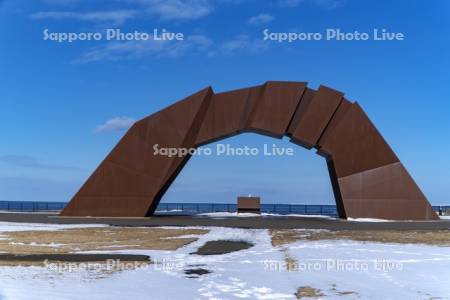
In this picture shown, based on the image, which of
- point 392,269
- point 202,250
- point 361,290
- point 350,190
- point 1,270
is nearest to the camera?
point 361,290

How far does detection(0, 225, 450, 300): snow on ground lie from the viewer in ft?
24.0

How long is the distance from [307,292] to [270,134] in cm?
2081

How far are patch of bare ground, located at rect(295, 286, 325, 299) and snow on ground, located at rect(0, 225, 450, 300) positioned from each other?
106 mm

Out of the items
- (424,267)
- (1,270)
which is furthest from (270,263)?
(1,270)

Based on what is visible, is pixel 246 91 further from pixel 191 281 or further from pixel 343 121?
pixel 191 281

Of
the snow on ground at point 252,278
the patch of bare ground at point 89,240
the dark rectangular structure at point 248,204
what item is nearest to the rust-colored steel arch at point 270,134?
the patch of bare ground at point 89,240

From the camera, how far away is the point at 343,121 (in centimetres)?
2755

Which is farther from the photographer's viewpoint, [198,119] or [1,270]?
[198,119]

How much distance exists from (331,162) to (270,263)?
18.7 meters

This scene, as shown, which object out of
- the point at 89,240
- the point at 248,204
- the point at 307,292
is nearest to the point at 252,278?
the point at 307,292

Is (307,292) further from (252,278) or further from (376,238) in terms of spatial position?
(376,238)

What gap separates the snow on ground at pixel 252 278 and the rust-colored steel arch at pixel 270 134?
1470 cm

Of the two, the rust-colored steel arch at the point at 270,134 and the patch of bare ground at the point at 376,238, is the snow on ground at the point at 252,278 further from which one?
the rust-colored steel arch at the point at 270,134

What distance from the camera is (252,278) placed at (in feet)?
28.1
